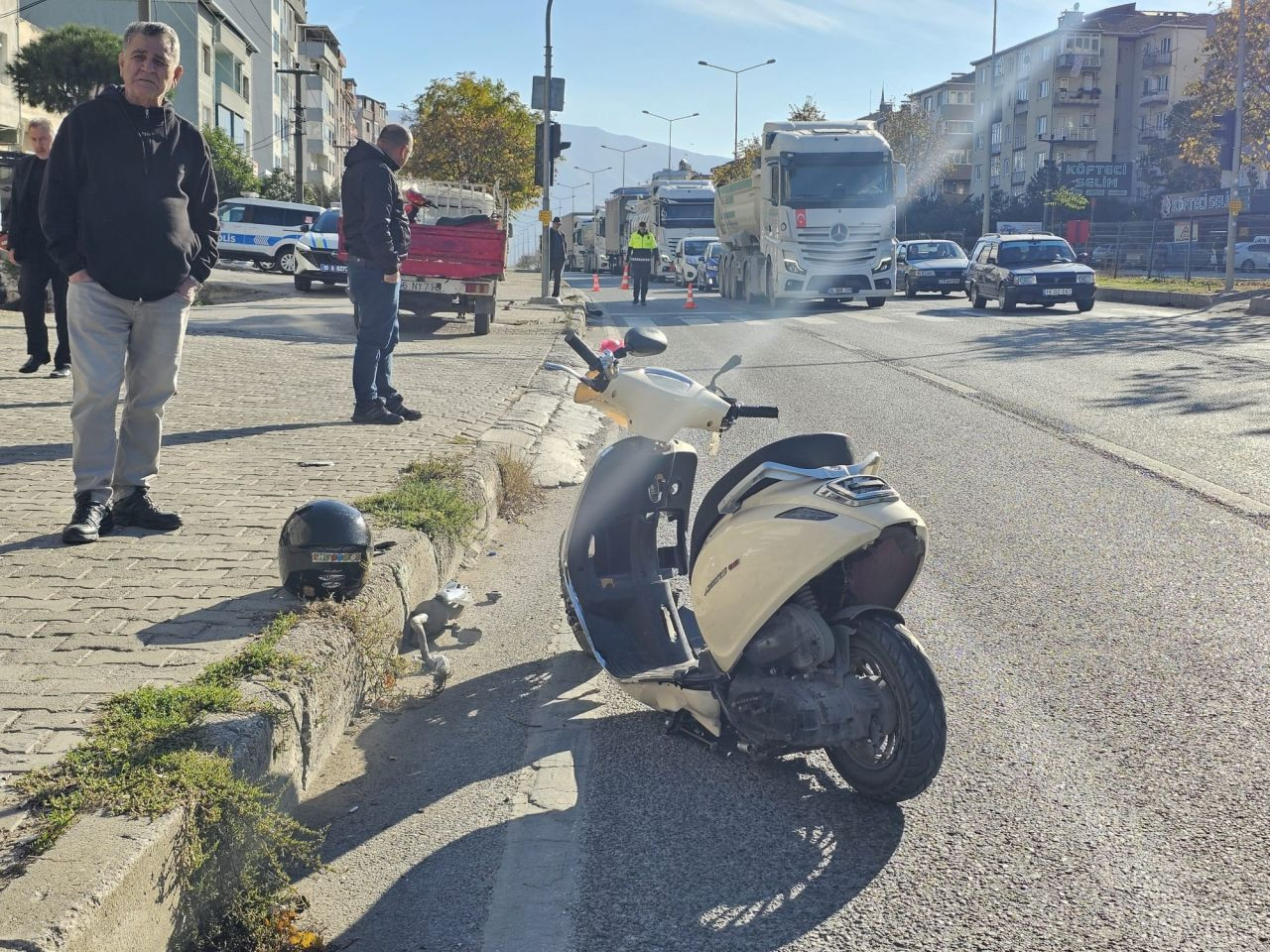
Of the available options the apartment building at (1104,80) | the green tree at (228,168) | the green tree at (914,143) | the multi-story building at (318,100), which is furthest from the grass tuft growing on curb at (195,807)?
the apartment building at (1104,80)

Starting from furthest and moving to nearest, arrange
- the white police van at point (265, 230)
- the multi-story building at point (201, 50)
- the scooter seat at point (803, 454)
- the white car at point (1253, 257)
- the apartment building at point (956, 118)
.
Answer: the apartment building at point (956, 118), the white car at point (1253, 257), the multi-story building at point (201, 50), the white police van at point (265, 230), the scooter seat at point (803, 454)

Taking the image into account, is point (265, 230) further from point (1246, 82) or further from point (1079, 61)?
point (1079, 61)

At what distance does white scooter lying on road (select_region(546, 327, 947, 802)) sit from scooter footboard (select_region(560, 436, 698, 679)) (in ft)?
0.21

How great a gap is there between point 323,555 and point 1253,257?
5737 centimetres

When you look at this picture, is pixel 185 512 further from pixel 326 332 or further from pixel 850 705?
pixel 326 332

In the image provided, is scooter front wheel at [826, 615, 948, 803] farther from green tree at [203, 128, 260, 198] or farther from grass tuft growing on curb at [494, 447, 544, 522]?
green tree at [203, 128, 260, 198]

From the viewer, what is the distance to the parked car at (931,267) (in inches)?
1366

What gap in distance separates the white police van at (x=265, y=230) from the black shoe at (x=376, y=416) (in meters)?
28.1

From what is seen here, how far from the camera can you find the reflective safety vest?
89.2ft

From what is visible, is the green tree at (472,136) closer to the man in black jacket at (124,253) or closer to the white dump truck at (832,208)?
the white dump truck at (832,208)

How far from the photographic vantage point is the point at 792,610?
3.69 metres

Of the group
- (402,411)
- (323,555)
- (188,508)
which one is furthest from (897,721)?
(402,411)

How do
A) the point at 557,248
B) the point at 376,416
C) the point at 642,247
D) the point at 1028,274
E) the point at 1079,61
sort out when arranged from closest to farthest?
1. the point at 376,416
2. the point at 1028,274
3. the point at 642,247
4. the point at 557,248
5. the point at 1079,61

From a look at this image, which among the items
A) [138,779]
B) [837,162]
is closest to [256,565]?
[138,779]
